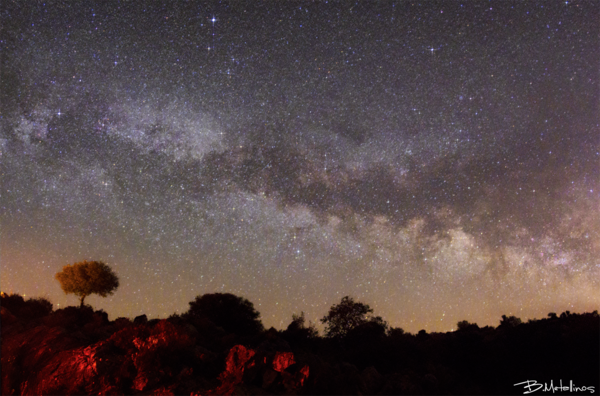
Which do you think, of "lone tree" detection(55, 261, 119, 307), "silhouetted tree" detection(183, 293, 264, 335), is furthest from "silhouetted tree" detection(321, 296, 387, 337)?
"lone tree" detection(55, 261, 119, 307)

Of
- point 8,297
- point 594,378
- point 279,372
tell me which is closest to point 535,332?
point 594,378

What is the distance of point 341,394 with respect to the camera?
12.0 meters

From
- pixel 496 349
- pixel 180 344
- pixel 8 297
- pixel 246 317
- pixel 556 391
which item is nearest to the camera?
pixel 180 344

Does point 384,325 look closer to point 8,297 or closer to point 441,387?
point 441,387

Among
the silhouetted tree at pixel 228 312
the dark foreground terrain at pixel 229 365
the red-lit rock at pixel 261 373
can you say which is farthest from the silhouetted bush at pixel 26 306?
the red-lit rock at pixel 261 373

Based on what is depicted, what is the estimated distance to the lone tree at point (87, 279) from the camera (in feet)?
117

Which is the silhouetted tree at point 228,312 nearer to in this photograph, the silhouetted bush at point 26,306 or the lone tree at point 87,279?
the lone tree at point 87,279

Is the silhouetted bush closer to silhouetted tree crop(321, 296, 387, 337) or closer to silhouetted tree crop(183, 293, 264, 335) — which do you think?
silhouetted tree crop(183, 293, 264, 335)

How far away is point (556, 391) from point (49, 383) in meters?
18.7

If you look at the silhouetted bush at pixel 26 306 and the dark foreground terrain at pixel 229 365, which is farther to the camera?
the silhouetted bush at pixel 26 306

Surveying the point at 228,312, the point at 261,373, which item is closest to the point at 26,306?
the point at 228,312

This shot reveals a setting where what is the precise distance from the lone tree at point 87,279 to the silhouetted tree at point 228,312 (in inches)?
341

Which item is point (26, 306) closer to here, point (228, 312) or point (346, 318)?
point (228, 312)

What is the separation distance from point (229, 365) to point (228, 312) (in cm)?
2303
